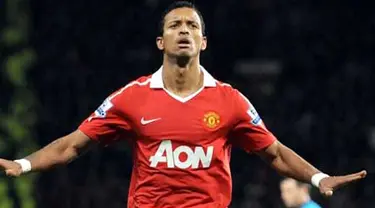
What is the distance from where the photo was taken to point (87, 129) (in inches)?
193

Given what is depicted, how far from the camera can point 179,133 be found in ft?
15.6

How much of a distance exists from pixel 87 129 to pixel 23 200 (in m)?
5.72

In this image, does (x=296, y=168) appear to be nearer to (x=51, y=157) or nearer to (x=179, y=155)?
(x=179, y=155)

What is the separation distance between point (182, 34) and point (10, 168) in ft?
3.31

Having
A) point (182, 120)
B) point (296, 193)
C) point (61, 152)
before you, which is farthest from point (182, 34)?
point (296, 193)

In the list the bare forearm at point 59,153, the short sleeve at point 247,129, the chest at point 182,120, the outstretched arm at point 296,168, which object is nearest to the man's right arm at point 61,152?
the bare forearm at point 59,153

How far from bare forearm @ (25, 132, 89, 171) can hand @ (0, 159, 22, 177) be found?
0.10 m

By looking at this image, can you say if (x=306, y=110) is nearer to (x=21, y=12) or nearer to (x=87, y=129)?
(x=21, y=12)

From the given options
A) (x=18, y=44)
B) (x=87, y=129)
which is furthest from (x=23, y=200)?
(x=87, y=129)

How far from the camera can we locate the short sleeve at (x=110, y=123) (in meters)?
4.84

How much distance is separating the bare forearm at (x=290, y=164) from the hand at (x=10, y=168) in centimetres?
120

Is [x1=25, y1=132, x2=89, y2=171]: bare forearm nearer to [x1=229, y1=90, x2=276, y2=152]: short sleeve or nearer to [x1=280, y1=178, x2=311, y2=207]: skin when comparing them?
[x1=229, y1=90, x2=276, y2=152]: short sleeve

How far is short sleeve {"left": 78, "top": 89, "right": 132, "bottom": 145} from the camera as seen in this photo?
15.9ft

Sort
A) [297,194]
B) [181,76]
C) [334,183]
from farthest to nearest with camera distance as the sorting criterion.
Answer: [297,194] < [181,76] < [334,183]
